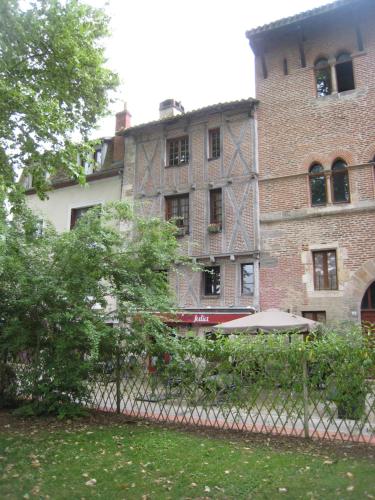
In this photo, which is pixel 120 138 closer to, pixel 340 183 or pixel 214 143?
pixel 214 143

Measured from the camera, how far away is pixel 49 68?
28.3 ft

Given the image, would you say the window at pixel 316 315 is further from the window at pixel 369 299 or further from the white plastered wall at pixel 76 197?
the white plastered wall at pixel 76 197

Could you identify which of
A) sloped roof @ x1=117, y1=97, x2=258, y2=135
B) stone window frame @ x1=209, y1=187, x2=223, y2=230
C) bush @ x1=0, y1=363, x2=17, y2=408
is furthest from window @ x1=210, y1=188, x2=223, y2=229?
bush @ x1=0, y1=363, x2=17, y2=408

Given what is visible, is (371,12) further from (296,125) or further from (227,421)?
(227,421)

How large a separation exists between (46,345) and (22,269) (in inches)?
61.1

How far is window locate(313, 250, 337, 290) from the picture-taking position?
14.1 meters

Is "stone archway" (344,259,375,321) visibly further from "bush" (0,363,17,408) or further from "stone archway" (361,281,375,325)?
"bush" (0,363,17,408)

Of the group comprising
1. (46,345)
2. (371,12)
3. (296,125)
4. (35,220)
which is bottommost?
(46,345)

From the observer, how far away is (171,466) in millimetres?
5324

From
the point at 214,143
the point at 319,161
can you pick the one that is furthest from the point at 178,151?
the point at 319,161

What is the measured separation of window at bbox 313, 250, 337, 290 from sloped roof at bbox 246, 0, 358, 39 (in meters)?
8.26

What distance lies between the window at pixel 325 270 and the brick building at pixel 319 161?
0.03m

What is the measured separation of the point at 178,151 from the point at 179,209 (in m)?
2.46

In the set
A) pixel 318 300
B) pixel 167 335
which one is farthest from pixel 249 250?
pixel 167 335
